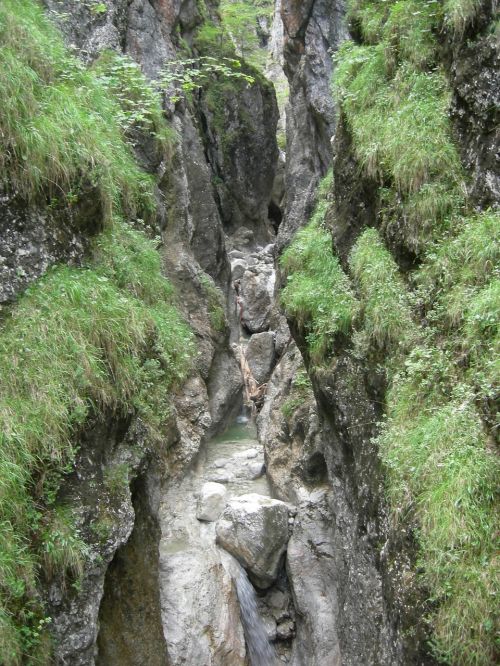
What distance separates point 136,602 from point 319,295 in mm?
Answer: 5019

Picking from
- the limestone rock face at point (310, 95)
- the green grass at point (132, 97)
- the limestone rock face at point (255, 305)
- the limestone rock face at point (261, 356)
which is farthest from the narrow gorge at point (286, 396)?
the limestone rock face at point (255, 305)

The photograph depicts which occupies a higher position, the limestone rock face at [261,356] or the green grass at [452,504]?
the green grass at [452,504]

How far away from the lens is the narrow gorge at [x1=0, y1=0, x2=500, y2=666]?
199 inches

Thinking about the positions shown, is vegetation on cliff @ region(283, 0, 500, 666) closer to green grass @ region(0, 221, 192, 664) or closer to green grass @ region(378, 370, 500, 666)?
green grass @ region(378, 370, 500, 666)

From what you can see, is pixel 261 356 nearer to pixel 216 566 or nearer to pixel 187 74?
pixel 216 566

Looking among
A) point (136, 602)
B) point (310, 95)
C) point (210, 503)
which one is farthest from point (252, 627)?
point (310, 95)

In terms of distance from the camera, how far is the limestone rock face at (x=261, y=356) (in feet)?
59.1

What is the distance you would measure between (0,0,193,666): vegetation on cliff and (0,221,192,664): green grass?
0.01m

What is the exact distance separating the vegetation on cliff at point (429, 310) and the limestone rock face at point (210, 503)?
3.60 metres

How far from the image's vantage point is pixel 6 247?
6.29 meters

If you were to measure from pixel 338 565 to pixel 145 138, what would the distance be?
9135 millimetres

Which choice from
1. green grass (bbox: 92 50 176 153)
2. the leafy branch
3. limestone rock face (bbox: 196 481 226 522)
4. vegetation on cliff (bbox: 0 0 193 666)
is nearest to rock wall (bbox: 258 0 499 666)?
limestone rock face (bbox: 196 481 226 522)

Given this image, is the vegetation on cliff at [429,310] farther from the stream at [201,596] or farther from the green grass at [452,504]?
the stream at [201,596]

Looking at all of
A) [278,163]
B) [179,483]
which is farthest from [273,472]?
[278,163]
